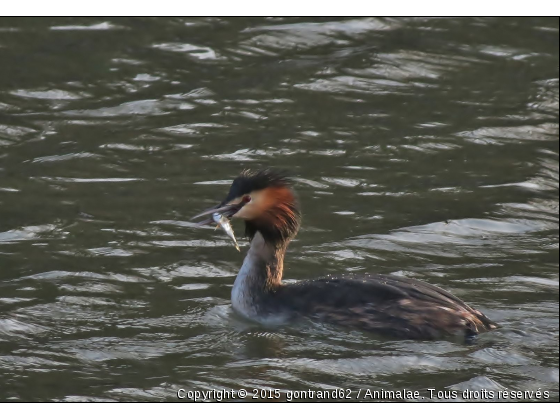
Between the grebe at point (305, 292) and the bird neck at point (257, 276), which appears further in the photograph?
the bird neck at point (257, 276)

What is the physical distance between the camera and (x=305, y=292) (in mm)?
8977

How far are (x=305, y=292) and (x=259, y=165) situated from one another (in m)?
3.13

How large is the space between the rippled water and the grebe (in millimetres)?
130

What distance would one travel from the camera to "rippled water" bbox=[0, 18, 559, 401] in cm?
816

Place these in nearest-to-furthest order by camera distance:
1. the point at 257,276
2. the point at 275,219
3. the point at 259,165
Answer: the point at 257,276 < the point at 275,219 < the point at 259,165

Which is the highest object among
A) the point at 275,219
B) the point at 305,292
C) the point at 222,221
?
the point at 222,221

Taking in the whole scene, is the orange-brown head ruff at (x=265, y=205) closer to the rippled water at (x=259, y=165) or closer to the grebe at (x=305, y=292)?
the grebe at (x=305, y=292)

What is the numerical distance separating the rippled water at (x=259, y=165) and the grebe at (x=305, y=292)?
5.1 inches

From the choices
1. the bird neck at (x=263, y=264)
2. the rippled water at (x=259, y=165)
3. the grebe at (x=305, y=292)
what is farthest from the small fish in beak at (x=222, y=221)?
the rippled water at (x=259, y=165)

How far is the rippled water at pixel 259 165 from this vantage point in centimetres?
816

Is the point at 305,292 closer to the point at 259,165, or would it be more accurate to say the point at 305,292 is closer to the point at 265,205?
the point at 265,205

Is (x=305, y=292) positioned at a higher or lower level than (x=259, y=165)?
lower

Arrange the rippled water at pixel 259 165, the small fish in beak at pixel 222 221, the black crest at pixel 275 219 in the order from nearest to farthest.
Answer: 1. the rippled water at pixel 259 165
2. the small fish in beak at pixel 222 221
3. the black crest at pixel 275 219

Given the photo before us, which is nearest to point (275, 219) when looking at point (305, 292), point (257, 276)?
point (257, 276)
